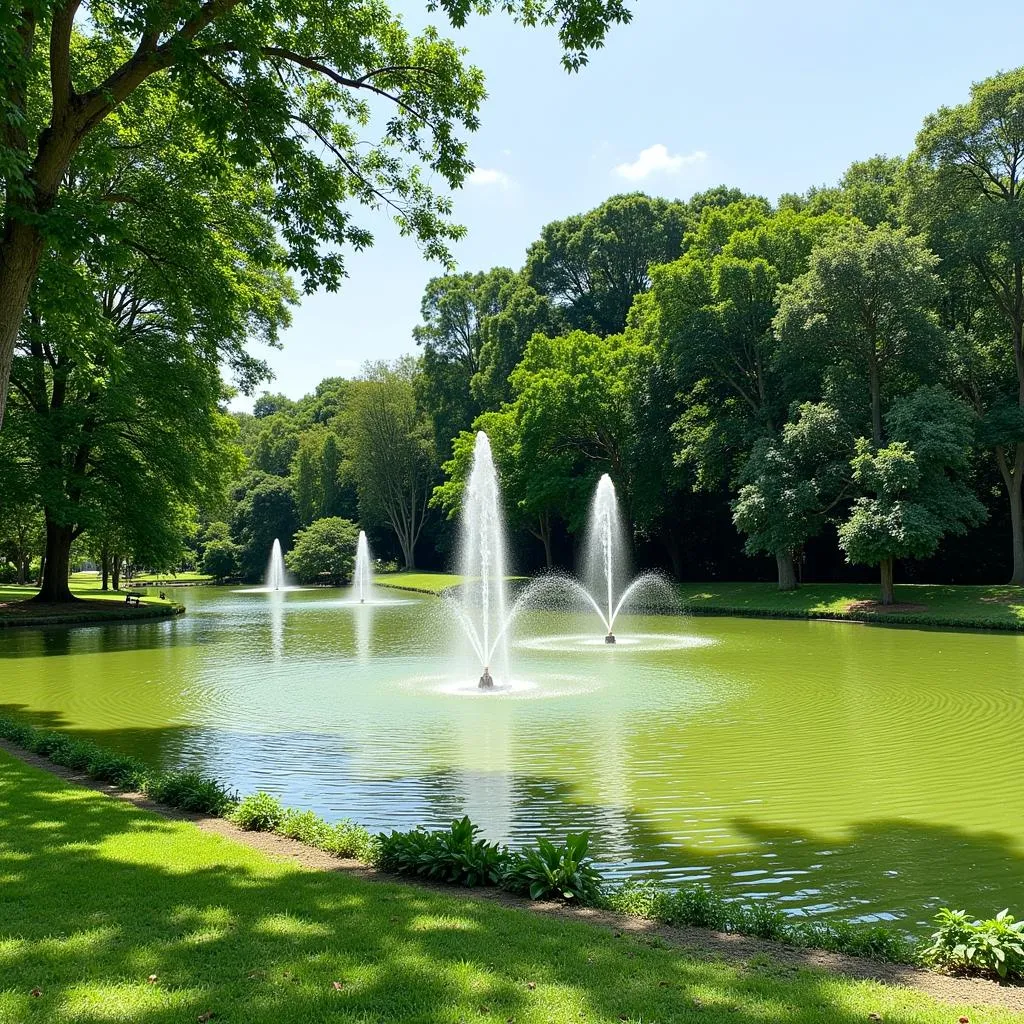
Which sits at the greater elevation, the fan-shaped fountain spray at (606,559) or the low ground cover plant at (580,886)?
the fan-shaped fountain spray at (606,559)

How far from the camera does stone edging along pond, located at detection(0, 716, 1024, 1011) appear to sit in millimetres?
4434

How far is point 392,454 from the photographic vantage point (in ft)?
218

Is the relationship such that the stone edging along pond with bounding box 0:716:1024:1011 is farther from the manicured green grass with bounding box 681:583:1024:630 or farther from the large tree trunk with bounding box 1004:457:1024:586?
the large tree trunk with bounding box 1004:457:1024:586

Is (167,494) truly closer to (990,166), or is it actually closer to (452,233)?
(452,233)

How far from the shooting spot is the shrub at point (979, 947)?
14.4ft

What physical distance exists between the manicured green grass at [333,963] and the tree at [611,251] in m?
51.3

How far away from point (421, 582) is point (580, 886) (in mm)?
48990

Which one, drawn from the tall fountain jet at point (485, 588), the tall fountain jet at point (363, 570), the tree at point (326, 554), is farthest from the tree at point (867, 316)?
the tree at point (326, 554)

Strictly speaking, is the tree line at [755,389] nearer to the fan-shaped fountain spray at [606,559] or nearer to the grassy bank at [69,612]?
the fan-shaped fountain spray at [606,559]

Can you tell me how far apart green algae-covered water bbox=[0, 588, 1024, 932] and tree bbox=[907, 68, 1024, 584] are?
11381 mm

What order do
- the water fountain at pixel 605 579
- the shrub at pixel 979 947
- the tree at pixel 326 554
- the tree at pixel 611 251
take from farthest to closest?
the tree at pixel 326 554 → the tree at pixel 611 251 → the water fountain at pixel 605 579 → the shrub at pixel 979 947

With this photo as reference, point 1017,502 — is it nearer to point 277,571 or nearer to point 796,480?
point 796,480

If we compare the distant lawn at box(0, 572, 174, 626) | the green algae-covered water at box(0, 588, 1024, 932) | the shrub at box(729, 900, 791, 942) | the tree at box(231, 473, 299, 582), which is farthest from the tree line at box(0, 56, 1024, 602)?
the tree at box(231, 473, 299, 582)

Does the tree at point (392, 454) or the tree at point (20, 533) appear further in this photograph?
the tree at point (392, 454)
